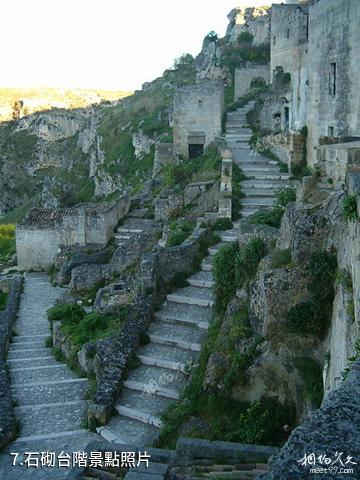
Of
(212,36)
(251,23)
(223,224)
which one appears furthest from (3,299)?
(212,36)

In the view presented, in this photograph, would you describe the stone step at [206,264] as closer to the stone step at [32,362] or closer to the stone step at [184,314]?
the stone step at [184,314]

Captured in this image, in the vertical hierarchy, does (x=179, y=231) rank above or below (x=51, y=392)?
above

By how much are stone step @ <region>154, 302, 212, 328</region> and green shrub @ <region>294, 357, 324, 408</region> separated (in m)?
4.27

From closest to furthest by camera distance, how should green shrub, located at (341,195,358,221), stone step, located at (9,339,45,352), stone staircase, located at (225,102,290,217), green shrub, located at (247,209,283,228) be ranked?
green shrub, located at (341,195,358,221), green shrub, located at (247,209,283,228), stone step, located at (9,339,45,352), stone staircase, located at (225,102,290,217)

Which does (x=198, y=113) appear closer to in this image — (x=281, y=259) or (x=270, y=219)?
(x=270, y=219)

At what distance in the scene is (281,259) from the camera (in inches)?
399

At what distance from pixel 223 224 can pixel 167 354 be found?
20.8ft

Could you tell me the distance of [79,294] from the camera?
1798 cm

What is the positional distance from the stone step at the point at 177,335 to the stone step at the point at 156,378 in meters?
0.79

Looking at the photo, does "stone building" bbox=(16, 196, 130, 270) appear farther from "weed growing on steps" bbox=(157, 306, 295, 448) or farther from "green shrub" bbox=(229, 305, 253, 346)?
"weed growing on steps" bbox=(157, 306, 295, 448)

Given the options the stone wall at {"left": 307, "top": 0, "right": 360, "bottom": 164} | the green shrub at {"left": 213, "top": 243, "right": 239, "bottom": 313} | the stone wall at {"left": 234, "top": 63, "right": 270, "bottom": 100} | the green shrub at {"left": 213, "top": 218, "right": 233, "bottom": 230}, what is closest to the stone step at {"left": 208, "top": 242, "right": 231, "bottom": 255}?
the green shrub at {"left": 213, "top": 218, "right": 233, "bottom": 230}

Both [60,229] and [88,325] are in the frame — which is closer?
[88,325]

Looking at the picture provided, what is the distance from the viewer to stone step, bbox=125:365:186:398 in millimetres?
11477

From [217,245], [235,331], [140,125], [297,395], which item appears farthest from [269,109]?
[297,395]
